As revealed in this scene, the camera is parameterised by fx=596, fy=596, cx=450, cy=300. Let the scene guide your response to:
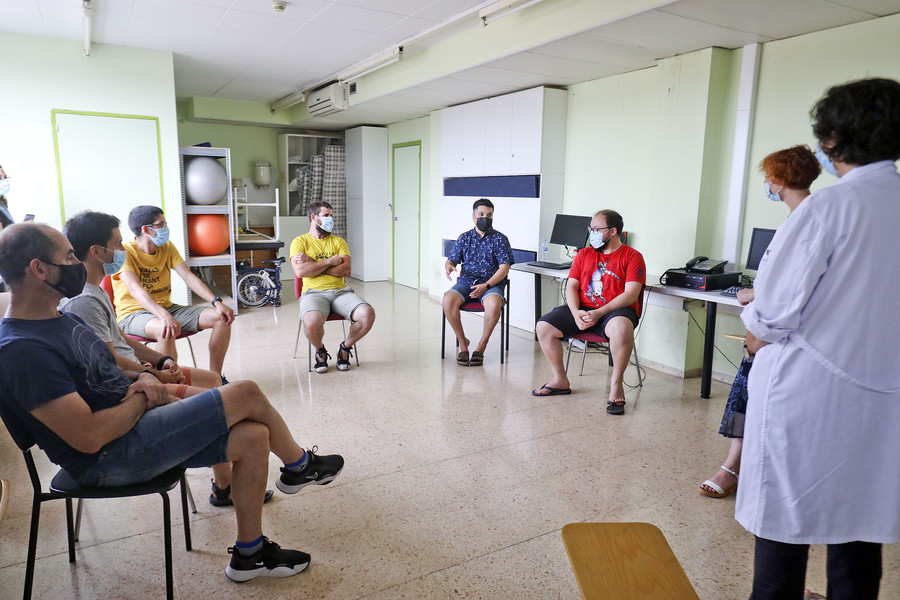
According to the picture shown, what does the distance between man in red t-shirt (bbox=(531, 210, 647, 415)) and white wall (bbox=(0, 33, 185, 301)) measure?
4137 mm

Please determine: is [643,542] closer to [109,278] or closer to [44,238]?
[44,238]

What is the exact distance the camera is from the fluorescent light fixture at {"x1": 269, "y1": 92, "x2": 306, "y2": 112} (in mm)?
7344

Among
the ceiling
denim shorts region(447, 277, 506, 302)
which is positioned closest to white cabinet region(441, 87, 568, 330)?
the ceiling

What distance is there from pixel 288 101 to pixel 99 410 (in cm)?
669

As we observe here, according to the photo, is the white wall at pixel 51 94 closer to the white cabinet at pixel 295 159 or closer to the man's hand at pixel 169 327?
the man's hand at pixel 169 327

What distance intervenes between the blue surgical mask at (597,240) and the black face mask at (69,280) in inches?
114

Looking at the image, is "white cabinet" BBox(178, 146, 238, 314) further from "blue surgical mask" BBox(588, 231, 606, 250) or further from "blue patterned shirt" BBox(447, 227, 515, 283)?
"blue surgical mask" BBox(588, 231, 606, 250)

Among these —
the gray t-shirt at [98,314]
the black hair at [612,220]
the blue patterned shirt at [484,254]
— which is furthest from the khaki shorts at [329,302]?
the gray t-shirt at [98,314]

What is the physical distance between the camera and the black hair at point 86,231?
2389 millimetres

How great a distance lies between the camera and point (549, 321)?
386 cm

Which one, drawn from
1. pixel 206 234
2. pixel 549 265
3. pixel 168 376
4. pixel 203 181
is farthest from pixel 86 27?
pixel 549 265

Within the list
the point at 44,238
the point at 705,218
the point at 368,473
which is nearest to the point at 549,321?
the point at 705,218

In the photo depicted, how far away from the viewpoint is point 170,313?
349cm

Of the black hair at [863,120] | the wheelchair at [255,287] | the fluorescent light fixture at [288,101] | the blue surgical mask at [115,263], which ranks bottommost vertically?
the wheelchair at [255,287]
